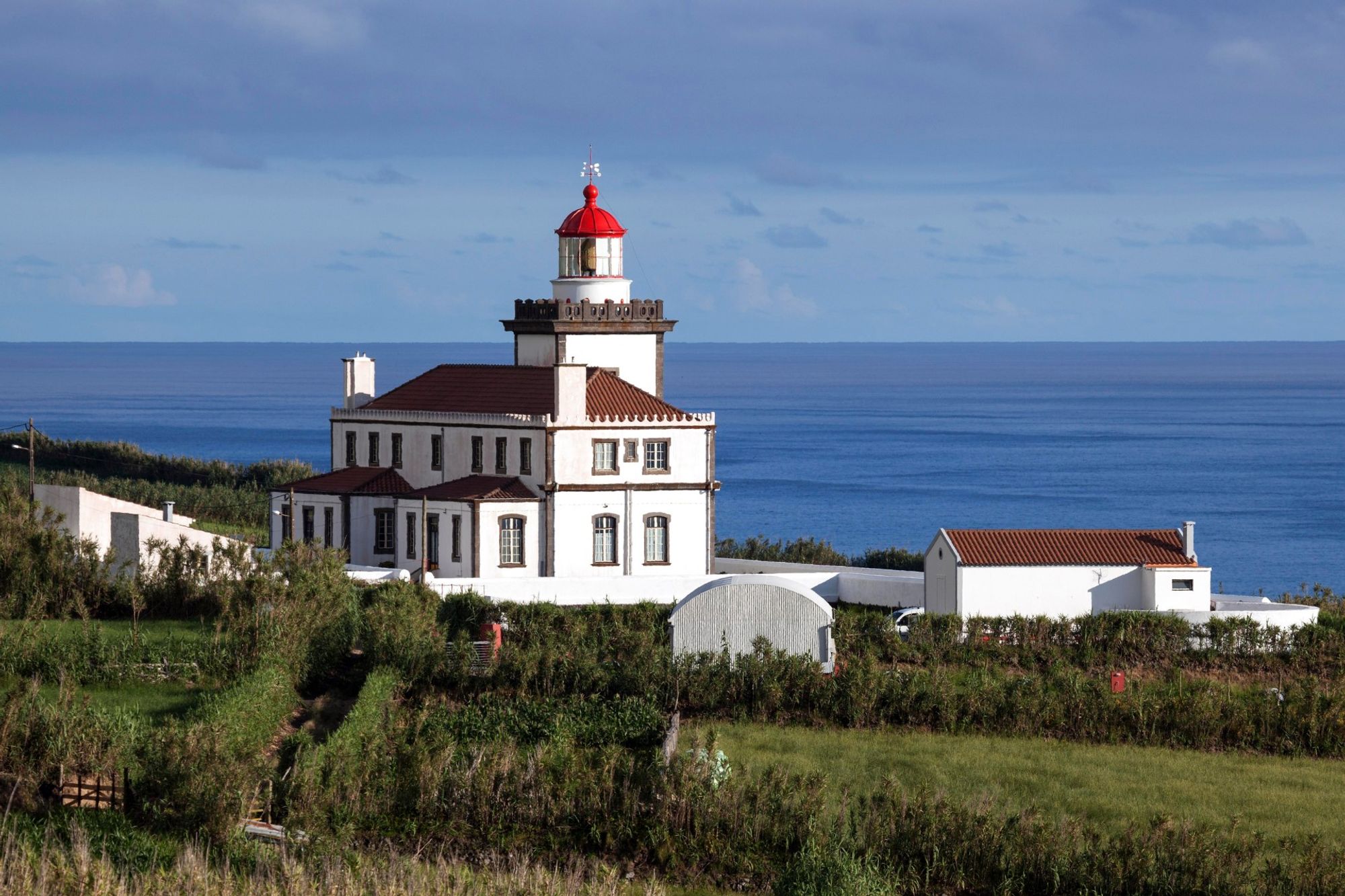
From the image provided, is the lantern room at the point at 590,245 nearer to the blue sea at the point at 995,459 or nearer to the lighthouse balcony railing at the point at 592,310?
the lighthouse balcony railing at the point at 592,310

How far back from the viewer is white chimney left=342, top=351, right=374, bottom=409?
147ft

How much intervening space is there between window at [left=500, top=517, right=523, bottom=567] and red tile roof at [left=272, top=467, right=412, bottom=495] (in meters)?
2.80

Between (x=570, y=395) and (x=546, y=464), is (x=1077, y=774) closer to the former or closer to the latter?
(x=546, y=464)

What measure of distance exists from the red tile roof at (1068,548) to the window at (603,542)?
6890mm

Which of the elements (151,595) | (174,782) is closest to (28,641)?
(151,595)

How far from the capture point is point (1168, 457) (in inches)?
4830

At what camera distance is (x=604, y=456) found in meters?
40.5

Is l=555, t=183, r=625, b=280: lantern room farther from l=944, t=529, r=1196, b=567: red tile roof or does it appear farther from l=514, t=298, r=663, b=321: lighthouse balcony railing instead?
l=944, t=529, r=1196, b=567: red tile roof

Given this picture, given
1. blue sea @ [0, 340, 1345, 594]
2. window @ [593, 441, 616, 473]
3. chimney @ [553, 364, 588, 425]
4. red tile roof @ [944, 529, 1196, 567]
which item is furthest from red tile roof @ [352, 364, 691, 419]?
blue sea @ [0, 340, 1345, 594]

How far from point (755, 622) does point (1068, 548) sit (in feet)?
26.2

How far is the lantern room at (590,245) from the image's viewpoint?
44.6 m

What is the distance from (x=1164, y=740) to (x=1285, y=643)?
22.7 feet

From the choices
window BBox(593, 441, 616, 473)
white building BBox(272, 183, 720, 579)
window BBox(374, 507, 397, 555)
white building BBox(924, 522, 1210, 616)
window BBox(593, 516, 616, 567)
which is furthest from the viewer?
window BBox(374, 507, 397, 555)

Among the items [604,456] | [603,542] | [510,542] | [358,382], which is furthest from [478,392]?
[603,542]
